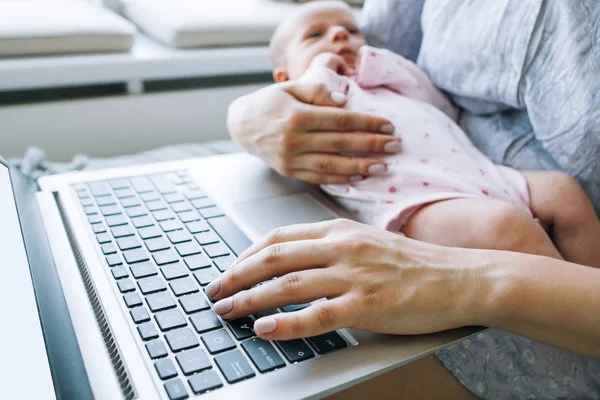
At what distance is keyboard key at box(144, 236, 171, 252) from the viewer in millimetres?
642

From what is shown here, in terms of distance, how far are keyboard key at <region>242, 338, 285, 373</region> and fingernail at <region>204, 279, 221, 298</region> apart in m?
0.07

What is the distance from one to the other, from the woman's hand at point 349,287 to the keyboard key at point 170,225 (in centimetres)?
16

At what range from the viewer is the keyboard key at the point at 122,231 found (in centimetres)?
66

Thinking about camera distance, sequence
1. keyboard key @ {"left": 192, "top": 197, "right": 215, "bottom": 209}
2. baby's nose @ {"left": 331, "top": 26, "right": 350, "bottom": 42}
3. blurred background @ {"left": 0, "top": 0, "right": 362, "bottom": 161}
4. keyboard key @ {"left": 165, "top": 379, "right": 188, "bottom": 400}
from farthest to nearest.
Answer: blurred background @ {"left": 0, "top": 0, "right": 362, "bottom": 161}
baby's nose @ {"left": 331, "top": 26, "right": 350, "bottom": 42}
keyboard key @ {"left": 192, "top": 197, "right": 215, "bottom": 209}
keyboard key @ {"left": 165, "top": 379, "right": 188, "bottom": 400}

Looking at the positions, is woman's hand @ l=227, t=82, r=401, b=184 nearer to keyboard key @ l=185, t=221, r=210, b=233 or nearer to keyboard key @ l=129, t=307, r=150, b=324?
keyboard key @ l=185, t=221, r=210, b=233

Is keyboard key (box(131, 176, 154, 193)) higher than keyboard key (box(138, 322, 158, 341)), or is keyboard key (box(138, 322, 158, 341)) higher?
keyboard key (box(138, 322, 158, 341))

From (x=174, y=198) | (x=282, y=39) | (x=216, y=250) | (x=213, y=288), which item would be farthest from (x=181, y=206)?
(x=282, y=39)

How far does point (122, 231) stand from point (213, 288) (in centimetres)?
19

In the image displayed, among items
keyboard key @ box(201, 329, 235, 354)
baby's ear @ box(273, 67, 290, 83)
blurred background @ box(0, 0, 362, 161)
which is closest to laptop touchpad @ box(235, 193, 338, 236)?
keyboard key @ box(201, 329, 235, 354)

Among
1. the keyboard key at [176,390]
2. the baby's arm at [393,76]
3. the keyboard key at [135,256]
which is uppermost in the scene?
the baby's arm at [393,76]

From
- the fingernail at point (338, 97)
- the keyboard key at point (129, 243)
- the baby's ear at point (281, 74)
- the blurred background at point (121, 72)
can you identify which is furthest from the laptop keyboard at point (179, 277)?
the blurred background at point (121, 72)

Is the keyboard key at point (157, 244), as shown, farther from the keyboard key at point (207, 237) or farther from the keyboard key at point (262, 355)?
the keyboard key at point (262, 355)

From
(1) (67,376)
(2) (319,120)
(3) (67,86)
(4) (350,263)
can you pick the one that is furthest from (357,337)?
(3) (67,86)

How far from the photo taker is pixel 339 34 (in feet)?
3.42
